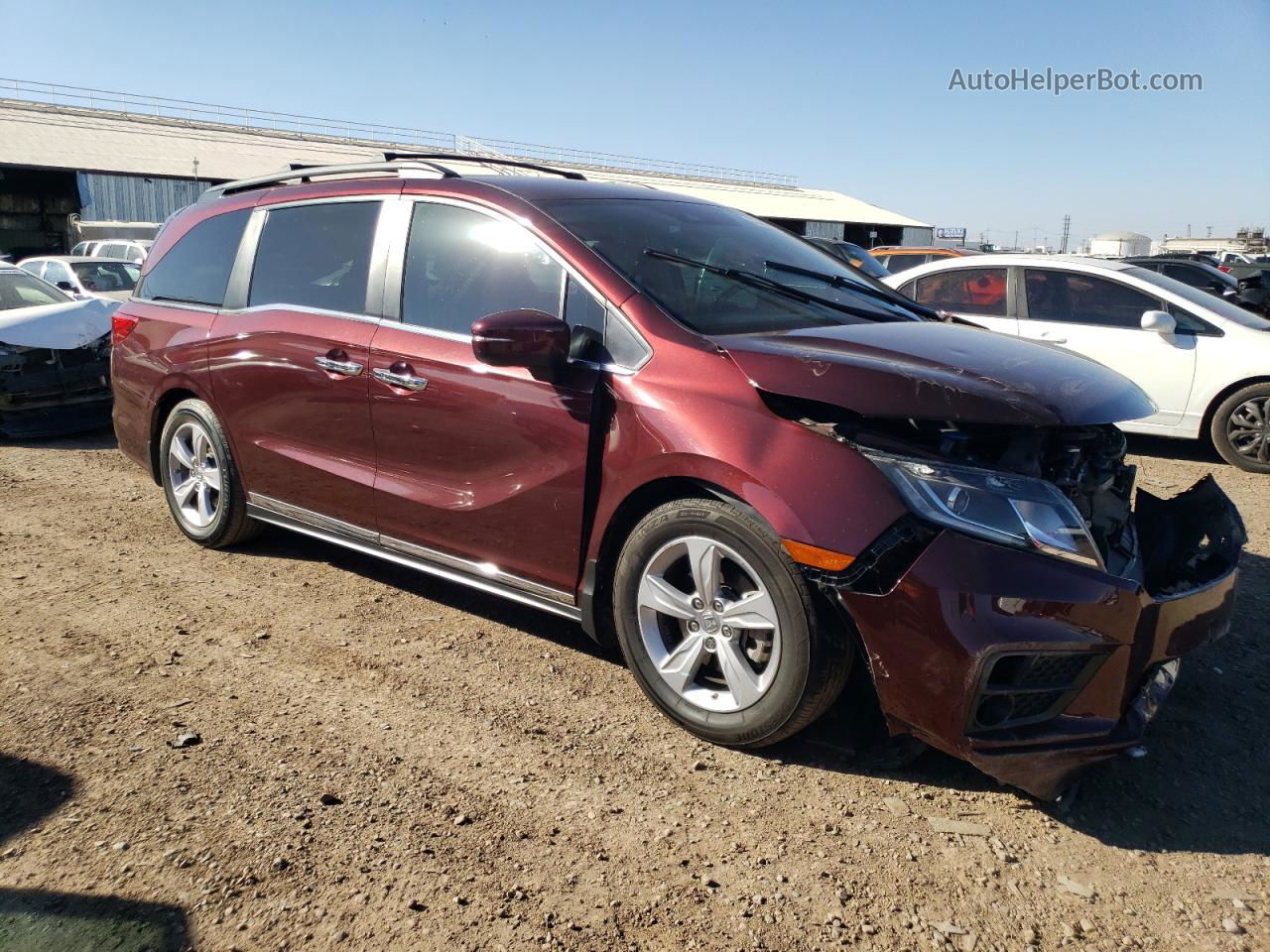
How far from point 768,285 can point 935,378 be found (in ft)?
3.60

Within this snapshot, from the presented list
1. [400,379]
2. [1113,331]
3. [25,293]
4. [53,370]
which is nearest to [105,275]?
[25,293]

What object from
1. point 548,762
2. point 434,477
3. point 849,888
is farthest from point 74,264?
point 849,888

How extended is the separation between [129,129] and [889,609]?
142ft

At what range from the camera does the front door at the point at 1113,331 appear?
758 centimetres

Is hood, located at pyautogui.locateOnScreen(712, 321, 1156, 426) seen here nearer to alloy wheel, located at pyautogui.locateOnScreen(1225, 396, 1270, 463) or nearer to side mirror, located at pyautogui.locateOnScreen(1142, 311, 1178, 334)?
side mirror, located at pyautogui.locateOnScreen(1142, 311, 1178, 334)

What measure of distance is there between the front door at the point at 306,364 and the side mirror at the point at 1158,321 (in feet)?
19.0

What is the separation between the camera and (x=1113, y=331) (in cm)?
778

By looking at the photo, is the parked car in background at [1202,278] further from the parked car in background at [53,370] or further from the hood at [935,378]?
the parked car in background at [53,370]

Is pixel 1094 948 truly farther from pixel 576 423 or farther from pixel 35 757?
pixel 35 757

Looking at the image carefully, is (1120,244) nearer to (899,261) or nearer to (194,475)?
(899,261)

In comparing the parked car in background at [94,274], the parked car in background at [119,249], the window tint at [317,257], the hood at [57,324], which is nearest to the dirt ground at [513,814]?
the window tint at [317,257]

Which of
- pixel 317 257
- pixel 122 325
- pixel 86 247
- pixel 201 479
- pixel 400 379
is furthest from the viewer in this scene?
pixel 86 247

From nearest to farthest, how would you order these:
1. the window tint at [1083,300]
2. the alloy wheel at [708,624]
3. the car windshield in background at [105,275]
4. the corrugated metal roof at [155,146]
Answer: the alloy wheel at [708,624] < the window tint at [1083,300] < the car windshield in background at [105,275] < the corrugated metal roof at [155,146]

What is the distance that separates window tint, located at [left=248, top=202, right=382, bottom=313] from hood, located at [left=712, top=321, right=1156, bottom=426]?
177 centimetres
